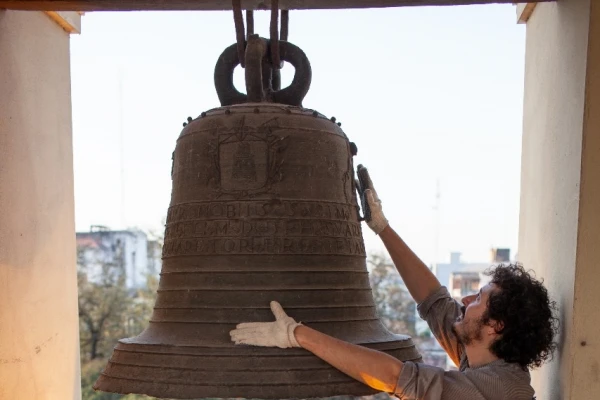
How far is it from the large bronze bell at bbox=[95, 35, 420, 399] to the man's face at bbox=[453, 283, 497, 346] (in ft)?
1.27

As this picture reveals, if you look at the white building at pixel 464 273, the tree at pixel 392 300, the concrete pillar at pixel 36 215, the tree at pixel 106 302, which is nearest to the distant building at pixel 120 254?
the tree at pixel 106 302

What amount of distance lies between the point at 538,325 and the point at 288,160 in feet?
3.65

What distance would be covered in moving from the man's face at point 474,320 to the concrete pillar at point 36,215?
182cm

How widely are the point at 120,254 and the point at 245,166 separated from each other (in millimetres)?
19802

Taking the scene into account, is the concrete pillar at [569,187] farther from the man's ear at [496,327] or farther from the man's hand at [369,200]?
the man's hand at [369,200]

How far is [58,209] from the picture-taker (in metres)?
3.65

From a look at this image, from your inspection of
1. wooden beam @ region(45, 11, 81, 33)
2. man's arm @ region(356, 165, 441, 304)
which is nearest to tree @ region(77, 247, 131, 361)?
wooden beam @ region(45, 11, 81, 33)

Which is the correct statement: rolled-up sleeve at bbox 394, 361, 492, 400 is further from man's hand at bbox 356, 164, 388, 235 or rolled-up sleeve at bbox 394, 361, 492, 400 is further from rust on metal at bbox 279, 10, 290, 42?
rust on metal at bbox 279, 10, 290, 42

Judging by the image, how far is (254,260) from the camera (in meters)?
2.61

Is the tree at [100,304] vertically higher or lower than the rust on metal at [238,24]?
lower

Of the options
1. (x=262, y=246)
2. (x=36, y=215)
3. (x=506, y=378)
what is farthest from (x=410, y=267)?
(x=36, y=215)

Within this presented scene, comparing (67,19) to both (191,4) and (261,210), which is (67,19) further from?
(261,210)

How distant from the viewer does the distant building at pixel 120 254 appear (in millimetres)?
21234

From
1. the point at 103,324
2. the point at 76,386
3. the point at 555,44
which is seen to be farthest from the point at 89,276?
the point at 555,44
